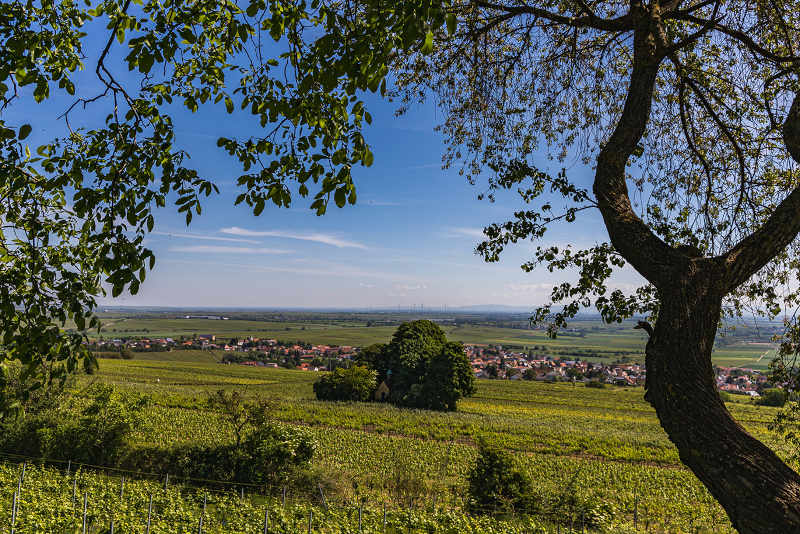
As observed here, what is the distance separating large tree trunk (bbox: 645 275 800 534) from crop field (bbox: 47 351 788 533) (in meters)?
12.9

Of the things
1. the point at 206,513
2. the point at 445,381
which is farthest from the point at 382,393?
the point at 206,513

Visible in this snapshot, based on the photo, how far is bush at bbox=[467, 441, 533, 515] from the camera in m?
13.2

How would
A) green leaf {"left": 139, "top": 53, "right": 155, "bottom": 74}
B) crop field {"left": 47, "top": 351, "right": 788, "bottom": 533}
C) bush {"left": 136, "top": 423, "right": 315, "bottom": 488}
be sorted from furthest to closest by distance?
crop field {"left": 47, "top": 351, "right": 788, "bottom": 533} < bush {"left": 136, "top": 423, "right": 315, "bottom": 488} < green leaf {"left": 139, "top": 53, "right": 155, "bottom": 74}

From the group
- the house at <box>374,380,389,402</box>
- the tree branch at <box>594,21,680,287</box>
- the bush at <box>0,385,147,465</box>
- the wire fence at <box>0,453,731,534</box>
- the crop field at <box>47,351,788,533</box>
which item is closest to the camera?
the tree branch at <box>594,21,680,287</box>

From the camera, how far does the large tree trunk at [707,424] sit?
2.05 m

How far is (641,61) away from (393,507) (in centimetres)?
1530

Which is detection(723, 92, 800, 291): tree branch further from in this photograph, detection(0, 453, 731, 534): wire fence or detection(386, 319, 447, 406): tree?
detection(386, 319, 447, 406): tree

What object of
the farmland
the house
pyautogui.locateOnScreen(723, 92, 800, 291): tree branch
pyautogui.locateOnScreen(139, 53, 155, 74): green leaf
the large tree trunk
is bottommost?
the house

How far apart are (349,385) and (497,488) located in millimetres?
29439

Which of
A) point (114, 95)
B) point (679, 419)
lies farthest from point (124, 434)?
point (679, 419)

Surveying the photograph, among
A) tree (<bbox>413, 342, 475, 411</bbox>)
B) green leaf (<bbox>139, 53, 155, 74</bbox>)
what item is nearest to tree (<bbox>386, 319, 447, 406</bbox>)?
tree (<bbox>413, 342, 475, 411</bbox>)

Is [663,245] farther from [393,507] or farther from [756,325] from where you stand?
[393,507]

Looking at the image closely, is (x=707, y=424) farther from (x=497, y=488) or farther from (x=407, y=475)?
(x=407, y=475)

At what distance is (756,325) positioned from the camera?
4625 mm
